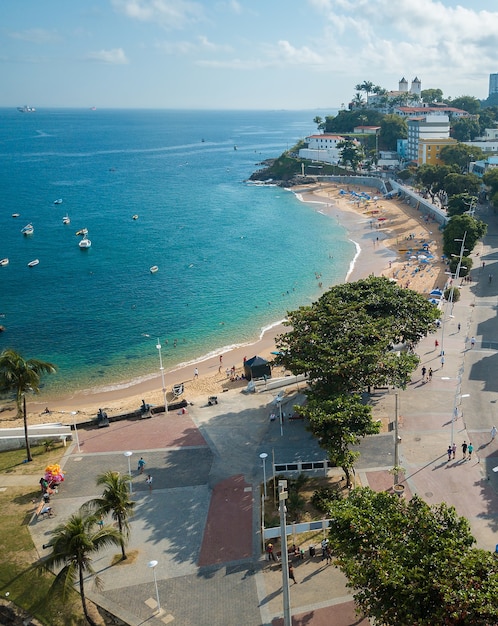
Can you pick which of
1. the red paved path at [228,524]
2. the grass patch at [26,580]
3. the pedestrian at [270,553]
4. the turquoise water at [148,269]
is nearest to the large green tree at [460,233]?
the turquoise water at [148,269]

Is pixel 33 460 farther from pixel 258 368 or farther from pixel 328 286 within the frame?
pixel 328 286

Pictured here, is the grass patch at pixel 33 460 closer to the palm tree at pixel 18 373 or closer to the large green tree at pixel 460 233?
the palm tree at pixel 18 373

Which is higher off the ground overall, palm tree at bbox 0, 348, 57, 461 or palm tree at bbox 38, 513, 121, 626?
palm tree at bbox 0, 348, 57, 461

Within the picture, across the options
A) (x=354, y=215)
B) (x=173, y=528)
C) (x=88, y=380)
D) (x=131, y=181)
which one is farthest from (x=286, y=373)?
(x=131, y=181)

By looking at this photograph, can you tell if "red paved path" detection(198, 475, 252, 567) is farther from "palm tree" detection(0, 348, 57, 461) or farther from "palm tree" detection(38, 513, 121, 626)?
"palm tree" detection(0, 348, 57, 461)

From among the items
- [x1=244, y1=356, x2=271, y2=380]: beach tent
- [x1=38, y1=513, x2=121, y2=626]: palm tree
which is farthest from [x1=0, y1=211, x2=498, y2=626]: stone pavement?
[x1=244, y1=356, x2=271, y2=380]: beach tent

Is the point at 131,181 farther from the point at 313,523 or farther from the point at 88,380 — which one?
the point at 313,523
